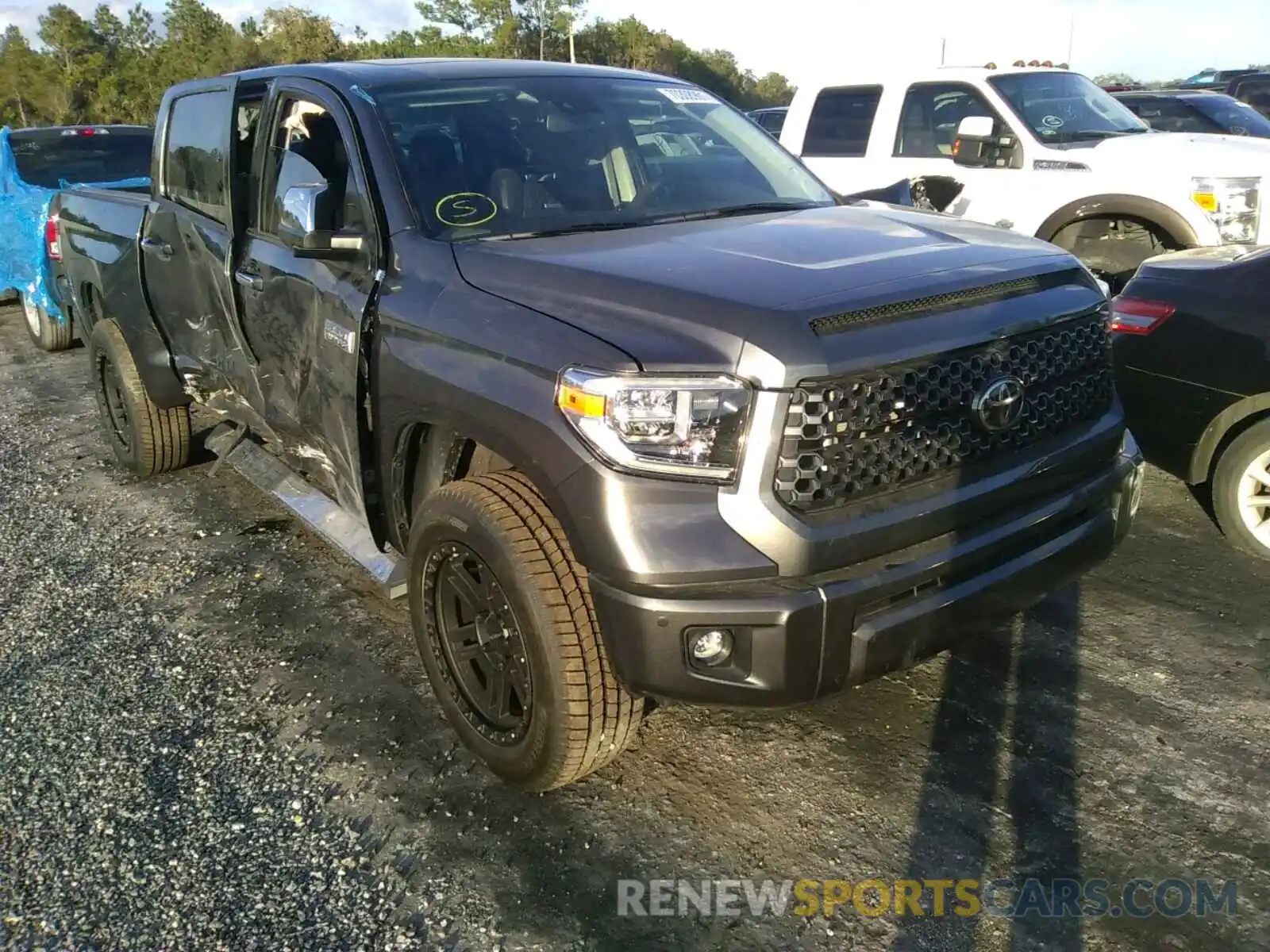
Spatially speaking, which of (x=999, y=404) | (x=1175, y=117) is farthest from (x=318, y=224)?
(x=1175, y=117)

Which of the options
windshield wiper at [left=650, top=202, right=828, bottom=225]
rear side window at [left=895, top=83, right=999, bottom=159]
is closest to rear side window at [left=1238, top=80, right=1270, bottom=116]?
rear side window at [left=895, top=83, right=999, bottom=159]

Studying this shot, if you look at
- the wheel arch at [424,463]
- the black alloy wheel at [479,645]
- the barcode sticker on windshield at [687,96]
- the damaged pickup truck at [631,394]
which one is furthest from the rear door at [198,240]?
the barcode sticker on windshield at [687,96]

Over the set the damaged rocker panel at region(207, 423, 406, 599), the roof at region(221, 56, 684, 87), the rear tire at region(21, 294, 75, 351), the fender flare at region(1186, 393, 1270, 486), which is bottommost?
the rear tire at region(21, 294, 75, 351)

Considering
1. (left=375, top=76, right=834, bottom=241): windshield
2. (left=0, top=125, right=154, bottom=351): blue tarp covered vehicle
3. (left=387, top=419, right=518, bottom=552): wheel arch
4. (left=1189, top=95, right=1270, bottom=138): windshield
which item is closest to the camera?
(left=387, top=419, right=518, bottom=552): wheel arch

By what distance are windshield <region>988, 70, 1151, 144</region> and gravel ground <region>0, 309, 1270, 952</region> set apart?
459 centimetres

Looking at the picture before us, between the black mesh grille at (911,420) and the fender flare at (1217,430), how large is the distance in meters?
1.69

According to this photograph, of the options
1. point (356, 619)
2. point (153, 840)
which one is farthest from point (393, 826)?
point (356, 619)

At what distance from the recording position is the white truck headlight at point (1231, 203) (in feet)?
21.5

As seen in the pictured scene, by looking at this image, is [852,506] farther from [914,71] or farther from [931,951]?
[914,71]

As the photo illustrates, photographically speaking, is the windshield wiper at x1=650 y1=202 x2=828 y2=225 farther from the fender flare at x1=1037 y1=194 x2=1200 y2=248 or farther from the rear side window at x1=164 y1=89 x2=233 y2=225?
the fender flare at x1=1037 y1=194 x2=1200 y2=248

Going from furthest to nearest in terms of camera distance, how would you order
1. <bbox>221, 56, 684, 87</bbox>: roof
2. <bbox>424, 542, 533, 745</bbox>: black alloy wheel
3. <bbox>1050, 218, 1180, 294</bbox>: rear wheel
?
<bbox>1050, 218, 1180, 294</bbox>: rear wheel, <bbox>221, 56, 684, 87</bbox>: roof, <bbox>424, 542, 533, 745</bbox>: black alloy wheel

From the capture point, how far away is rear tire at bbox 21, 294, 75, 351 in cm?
868

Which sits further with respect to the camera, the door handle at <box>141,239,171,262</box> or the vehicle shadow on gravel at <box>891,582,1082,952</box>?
the door handle at <box>141,239,171,262</box>

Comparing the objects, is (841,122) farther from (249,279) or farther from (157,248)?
(249,279)
